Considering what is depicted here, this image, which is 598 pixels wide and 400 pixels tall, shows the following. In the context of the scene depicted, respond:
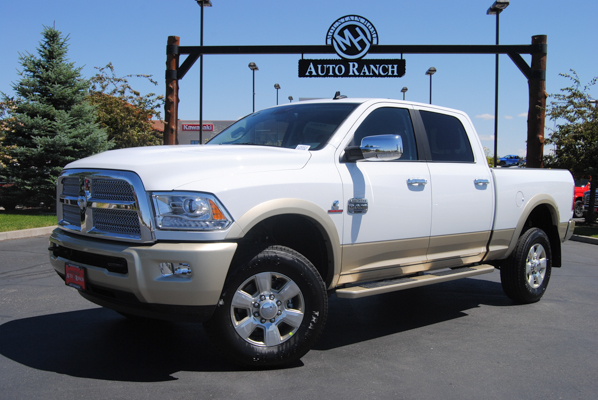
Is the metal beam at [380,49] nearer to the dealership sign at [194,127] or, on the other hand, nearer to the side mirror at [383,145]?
the side mirror at [383,145]

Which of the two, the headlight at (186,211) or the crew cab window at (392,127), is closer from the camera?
the headlight at (186,211)

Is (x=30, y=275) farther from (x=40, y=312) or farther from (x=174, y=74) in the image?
(x=174, y=74)

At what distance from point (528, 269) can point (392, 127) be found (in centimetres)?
261

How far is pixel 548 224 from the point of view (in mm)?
6727

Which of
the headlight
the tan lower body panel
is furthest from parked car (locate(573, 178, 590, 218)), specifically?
the headlight

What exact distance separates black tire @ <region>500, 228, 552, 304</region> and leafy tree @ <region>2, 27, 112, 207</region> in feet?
48.8

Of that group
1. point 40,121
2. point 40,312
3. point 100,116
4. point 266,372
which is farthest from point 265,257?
point 100,116

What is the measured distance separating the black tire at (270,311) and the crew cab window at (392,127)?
140 centimetres

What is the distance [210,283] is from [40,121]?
16052 mm

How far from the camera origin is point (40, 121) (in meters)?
17.2

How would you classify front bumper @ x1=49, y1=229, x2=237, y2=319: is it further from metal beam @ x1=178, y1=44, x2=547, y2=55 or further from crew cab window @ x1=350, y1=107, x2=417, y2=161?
metal beam @ x1=178, y1=44, x2=547, y2=55

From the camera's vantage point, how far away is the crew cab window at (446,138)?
5379mm

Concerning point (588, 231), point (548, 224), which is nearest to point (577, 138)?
point (588, 231)

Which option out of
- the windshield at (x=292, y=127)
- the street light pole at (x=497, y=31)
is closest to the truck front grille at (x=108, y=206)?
the windshield at (x=292, y=127)
